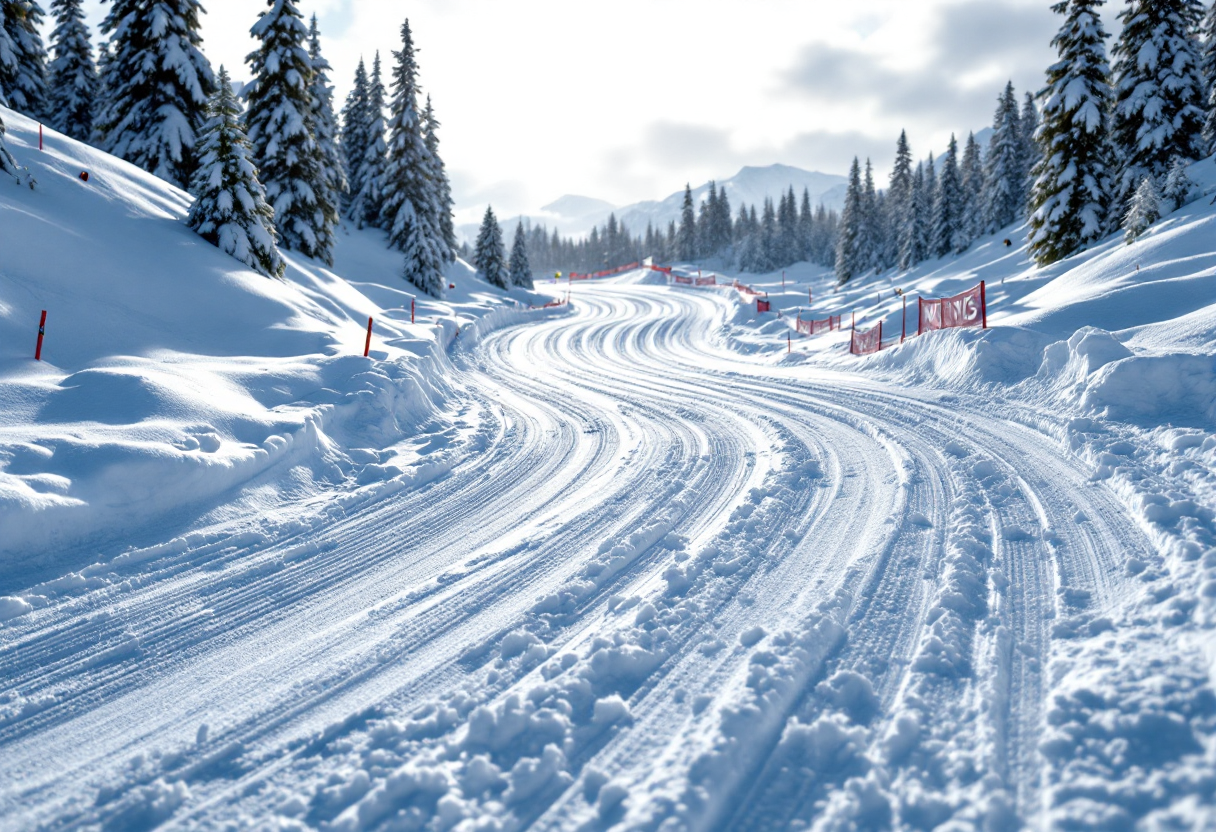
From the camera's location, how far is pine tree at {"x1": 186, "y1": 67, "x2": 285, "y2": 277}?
15.9m

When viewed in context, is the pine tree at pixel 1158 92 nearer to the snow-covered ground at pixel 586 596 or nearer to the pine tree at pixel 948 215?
the snow-covered ground at pixel 586 596

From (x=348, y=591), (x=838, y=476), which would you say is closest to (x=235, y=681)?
(x=348, y=591)

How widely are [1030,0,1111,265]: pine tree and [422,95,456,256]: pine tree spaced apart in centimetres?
3051

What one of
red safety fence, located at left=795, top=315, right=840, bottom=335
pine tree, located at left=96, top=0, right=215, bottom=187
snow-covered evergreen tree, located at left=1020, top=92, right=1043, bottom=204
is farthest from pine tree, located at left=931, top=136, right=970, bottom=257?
pine tree, located at left=96, top=0, right=215, bottom=187

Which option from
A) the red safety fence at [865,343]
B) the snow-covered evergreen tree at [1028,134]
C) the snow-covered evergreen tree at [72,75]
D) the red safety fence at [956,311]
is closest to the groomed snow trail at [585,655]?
the red safety fence at [956,311]

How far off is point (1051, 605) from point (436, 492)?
5.84 m

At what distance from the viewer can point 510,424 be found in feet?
35.1

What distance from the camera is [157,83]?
23.5 m

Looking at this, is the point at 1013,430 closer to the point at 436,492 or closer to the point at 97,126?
the point at 436,492

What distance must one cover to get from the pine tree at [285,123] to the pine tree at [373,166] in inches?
466

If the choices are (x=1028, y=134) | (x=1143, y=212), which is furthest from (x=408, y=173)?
(x=1028, y=134)

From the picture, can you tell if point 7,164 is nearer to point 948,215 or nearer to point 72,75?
point 72,75

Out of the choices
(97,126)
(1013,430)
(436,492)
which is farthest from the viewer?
(97,126)

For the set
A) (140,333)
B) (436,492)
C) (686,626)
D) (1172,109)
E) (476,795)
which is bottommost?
(476,795)
